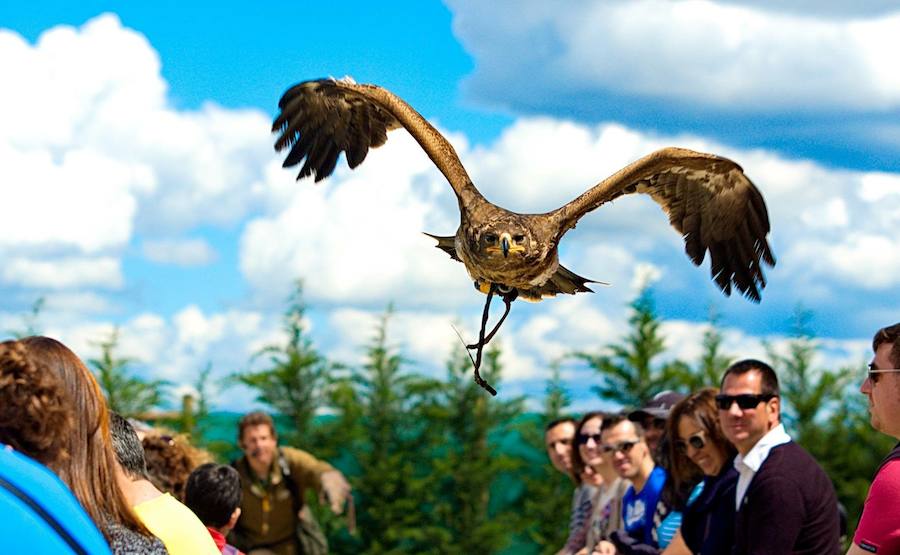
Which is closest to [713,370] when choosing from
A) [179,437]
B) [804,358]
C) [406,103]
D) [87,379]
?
[804,358]

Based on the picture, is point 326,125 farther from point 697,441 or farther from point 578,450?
point 697,441

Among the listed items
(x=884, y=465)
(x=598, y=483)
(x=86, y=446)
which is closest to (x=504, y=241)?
(x=884, y=465)

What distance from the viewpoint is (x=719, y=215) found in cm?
635

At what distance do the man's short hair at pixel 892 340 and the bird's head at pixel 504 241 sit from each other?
1.90m

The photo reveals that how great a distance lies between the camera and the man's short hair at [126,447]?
299 centimetres

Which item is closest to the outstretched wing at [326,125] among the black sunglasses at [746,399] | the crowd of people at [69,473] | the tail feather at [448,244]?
the tail feather at [448,244]

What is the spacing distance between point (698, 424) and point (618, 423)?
1012 millimetres

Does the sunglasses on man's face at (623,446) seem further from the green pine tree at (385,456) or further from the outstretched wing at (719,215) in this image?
the green pine tree at (385,456)

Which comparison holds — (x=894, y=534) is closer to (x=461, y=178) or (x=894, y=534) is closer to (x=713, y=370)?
(x=461, y=178)

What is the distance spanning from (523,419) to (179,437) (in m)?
7.47

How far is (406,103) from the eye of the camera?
6.03m

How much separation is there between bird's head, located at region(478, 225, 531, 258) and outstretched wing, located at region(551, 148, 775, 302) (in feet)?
3.80

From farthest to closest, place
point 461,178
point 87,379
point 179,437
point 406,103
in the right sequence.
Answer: point 406,103 → point 461,178 → point 179,437 → point 87,379

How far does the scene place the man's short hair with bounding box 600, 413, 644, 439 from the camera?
603 centimetres
